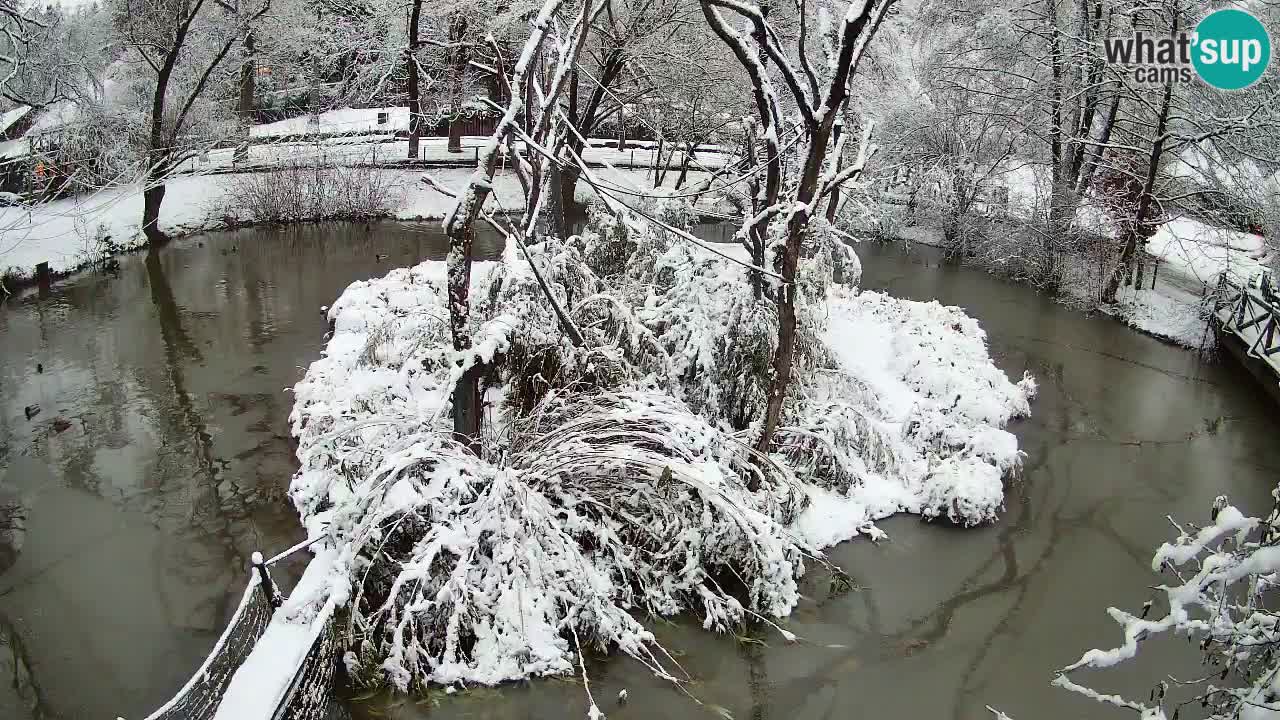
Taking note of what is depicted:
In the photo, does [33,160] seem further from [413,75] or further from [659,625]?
[659,625]

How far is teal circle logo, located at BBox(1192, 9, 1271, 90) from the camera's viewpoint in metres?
16.3

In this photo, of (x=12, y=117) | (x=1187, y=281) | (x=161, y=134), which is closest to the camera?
(x=12, y=117)

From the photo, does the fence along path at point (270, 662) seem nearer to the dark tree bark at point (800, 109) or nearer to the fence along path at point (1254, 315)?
the dark tree bark at point (800, 109)

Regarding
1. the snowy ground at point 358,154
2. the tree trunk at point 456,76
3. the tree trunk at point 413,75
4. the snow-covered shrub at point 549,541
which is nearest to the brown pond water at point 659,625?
the snow-covered shrub at point 549,541

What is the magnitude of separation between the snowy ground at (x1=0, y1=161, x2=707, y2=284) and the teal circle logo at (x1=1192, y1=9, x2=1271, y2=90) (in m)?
10.7

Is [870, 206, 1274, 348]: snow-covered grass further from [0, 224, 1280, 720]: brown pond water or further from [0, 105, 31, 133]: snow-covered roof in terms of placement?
[0, 105, 31, 133]: snow-covered roof

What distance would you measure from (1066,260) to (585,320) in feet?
41.5

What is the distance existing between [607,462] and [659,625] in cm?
134

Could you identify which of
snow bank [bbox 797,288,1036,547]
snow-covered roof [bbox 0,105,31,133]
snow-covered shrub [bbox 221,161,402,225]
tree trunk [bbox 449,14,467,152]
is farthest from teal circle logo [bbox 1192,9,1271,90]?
snow-covered roof [bbox 0,105,31,133]

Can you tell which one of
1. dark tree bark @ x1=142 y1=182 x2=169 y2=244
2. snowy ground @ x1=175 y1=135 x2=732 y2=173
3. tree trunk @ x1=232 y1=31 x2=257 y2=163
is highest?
tree trunk @ x1=232 y1=31 x2=257 y2=163

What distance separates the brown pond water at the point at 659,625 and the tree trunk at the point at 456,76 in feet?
44.0

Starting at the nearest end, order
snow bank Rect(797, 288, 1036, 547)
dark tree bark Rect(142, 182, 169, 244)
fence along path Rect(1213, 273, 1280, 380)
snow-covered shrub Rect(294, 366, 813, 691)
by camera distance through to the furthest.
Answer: snow-covered shrub Rect(294, 366, 813, 691) → snow bank Rect(797, 288, 1036, 547) → fence along path Rect(1213, 273, 1280, 380) → dark tree bark Rect(142, 182, 169, 244)

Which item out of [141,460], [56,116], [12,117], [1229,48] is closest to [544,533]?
[141,460]

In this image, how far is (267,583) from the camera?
18.4ft
